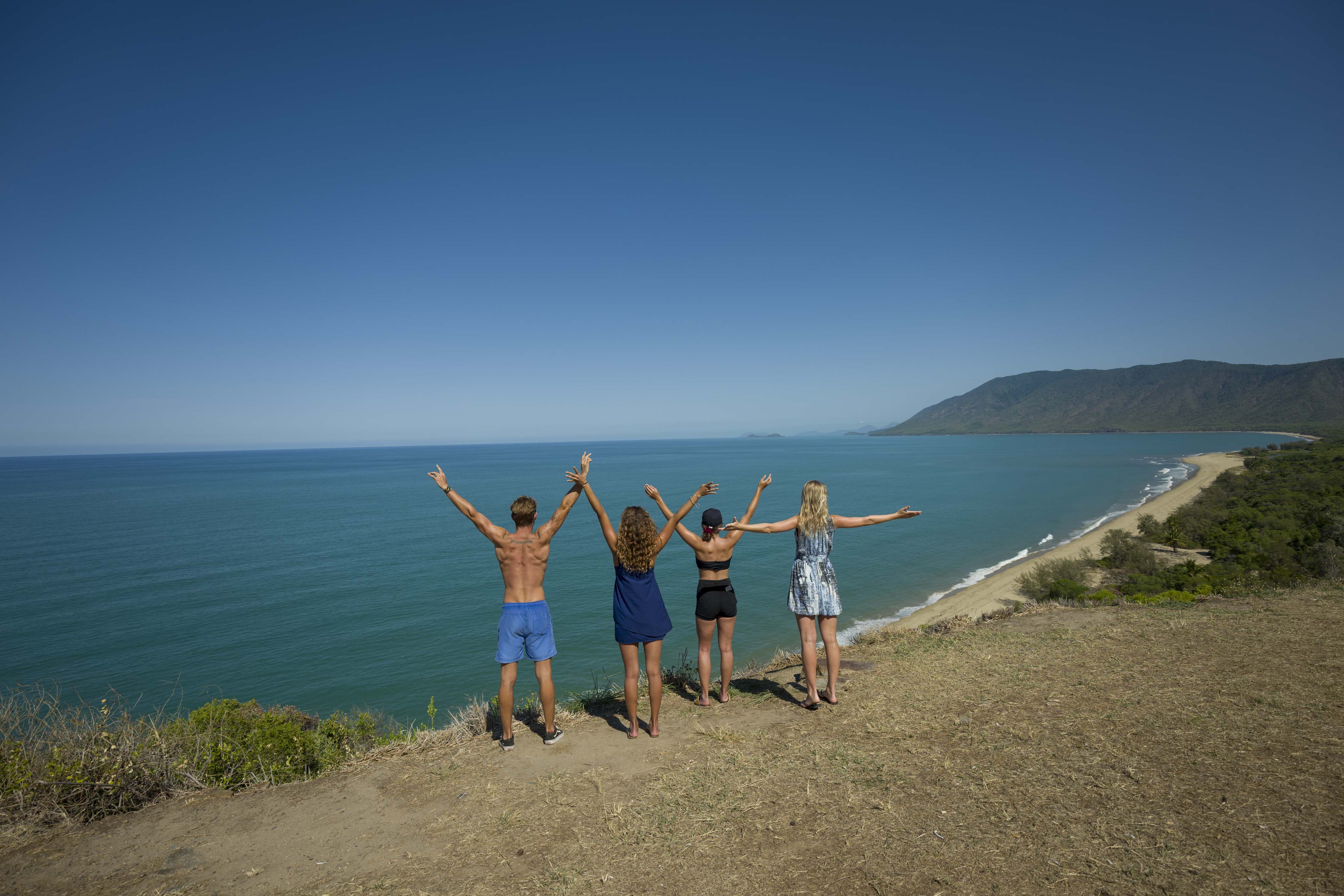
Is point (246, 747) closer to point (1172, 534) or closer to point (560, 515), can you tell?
point (560, 515)

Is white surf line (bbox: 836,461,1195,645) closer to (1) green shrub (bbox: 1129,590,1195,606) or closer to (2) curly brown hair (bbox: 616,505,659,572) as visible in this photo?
(1) green shrub (bbox: 1129,590,1195,606)

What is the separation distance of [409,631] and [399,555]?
51.9 feet

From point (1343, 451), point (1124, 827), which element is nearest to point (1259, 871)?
point (1124, 827)

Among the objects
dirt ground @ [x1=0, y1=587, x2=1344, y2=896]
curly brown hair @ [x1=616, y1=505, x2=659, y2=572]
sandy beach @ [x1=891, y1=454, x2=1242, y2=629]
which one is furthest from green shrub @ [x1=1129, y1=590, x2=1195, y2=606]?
curly brown hair @ [x1=616, y1=505, x2=659, y2=572]

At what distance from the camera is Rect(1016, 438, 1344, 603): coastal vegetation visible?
14.0 metres

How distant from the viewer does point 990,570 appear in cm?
2788

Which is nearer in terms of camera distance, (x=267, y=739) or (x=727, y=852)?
(x=727, y=852)

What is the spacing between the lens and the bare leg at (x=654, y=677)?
5.43 metres

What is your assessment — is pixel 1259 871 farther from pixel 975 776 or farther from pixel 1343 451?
pixel 1343 451

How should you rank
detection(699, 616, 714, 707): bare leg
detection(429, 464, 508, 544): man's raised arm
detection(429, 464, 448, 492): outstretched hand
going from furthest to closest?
detection(699, 616, 714, 707): bare leg → detection(429, 464, 448, 492): outstretched hand → detection(429, 464, 508, 544): man's raised arm

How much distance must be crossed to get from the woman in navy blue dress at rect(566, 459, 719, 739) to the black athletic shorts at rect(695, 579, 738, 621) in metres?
0.51

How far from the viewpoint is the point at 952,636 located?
340 inches

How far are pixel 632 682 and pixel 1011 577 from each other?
24.7 metres

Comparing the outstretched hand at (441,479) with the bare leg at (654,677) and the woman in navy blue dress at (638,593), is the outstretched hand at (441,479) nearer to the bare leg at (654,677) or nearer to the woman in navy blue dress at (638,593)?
the woman in navy blue dress at (638,593)
